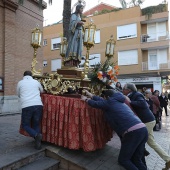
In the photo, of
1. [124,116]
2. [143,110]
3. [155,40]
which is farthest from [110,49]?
[155,40]

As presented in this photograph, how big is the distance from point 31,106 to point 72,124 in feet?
3.05

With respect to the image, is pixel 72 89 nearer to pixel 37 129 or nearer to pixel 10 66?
pixel 37 129

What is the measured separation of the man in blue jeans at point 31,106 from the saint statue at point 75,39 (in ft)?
4.68

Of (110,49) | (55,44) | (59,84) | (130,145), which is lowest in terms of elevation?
(130,145)

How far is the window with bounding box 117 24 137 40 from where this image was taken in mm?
24656

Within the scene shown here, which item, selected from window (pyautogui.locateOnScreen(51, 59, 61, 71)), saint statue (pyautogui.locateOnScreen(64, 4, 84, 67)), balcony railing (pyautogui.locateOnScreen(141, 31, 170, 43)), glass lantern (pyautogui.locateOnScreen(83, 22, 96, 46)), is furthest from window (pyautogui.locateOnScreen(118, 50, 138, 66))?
glass lantern (pyautogui.locateOnScreen(83, 22, 96, 46))

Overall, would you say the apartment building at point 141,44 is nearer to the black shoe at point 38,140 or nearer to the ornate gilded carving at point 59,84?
the ornate gilded carving at point 59,84

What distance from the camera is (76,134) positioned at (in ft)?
15.2

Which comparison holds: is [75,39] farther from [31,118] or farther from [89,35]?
[31,118]

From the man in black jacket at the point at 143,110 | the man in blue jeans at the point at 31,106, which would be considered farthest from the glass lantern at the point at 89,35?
the man in blue jeans at the point at 31,106

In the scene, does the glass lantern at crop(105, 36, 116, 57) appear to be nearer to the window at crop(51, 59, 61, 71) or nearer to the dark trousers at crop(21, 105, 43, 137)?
the dark trousers at crop(21, 105, 43, 137)

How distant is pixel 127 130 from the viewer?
12.4ft

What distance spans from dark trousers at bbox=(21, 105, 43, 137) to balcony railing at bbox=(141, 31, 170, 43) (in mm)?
21639

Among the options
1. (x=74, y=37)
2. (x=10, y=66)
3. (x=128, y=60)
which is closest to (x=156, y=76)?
(x=128, y=60)
